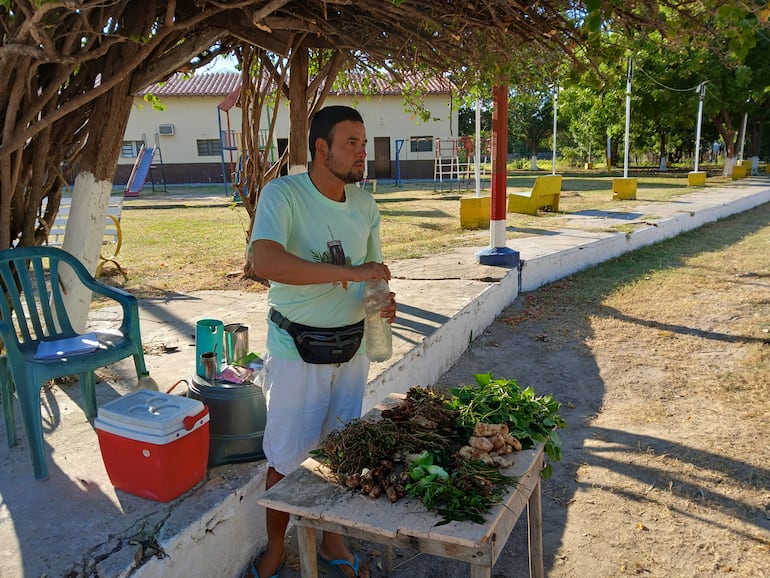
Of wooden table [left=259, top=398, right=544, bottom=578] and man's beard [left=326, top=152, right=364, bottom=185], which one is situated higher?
man's beard [left=326, top=152, right=364, bottom=185]

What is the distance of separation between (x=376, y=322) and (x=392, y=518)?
94 centimetres

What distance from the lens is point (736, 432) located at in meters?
4.10

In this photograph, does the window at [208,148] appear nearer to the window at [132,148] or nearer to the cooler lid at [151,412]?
the window at [132,148]

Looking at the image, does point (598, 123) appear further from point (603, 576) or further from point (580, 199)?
point (603, 576)

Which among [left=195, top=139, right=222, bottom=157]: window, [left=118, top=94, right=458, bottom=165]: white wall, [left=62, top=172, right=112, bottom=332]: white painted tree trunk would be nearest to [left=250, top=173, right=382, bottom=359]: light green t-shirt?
[left=62, top=172, right=112, bottom=332]: white painted tree trunk

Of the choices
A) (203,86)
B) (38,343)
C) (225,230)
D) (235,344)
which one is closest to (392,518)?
(235,344)

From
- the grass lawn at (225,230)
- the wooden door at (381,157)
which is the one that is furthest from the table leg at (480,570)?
the wooden door at (381,157)

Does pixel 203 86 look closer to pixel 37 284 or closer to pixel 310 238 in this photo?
pixel 37 284

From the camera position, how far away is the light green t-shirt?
7.72ft

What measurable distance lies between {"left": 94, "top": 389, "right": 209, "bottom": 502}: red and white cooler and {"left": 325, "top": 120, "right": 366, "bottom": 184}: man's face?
3.77 ft

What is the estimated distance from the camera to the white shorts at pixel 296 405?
254 cm

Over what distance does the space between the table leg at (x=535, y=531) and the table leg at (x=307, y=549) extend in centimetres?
92

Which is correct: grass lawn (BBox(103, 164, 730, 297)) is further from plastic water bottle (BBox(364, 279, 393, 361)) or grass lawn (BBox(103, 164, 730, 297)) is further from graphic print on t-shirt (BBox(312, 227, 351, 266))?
graphic print on t-shirt (BBox(312, 227, 351, 266))

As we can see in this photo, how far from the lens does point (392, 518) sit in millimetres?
1997
